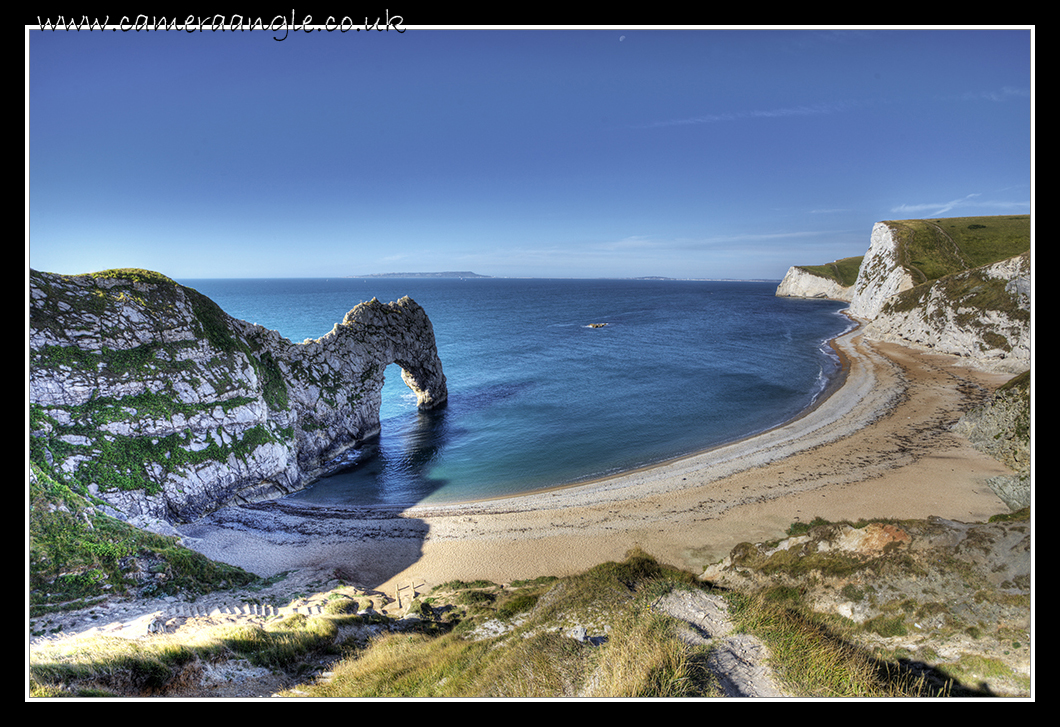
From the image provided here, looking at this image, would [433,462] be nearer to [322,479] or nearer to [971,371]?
[322,479]

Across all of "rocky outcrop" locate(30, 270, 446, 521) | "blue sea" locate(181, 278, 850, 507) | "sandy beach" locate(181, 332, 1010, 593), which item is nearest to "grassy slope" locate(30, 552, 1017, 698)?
"sandy beach" locate(181, 332, 1010, 593)

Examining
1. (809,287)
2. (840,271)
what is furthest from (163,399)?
(809,287)

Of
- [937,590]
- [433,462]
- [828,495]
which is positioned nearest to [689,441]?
[828,495]

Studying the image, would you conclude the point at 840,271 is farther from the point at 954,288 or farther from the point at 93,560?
the point at 93,560

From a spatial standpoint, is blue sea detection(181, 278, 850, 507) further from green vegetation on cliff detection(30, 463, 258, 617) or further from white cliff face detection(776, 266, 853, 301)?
white cliff face detection(776, 266, 853, 301)

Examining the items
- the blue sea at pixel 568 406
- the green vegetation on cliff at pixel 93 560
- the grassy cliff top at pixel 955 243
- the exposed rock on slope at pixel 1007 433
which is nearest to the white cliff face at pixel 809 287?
the grassy cliff top at pixel 955 243

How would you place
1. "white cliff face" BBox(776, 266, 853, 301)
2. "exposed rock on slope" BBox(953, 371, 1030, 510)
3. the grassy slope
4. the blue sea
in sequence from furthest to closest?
"white cliff face" BBox(776, 266, 853, 301)
the blue sea
"exposed rock on slope" BBox(953, 371, 1030, 510)
the grassy slope
